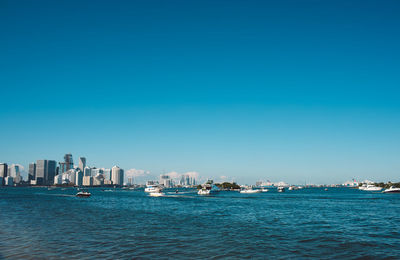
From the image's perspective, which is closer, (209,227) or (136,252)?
(136,252)

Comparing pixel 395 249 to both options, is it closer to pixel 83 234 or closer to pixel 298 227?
pixel 298 227

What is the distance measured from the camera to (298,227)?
38.4m

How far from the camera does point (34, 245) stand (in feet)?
85.9

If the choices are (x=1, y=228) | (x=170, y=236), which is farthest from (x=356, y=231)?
(x=1, y=228)

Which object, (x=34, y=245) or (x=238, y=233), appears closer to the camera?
(x=34, y=245)

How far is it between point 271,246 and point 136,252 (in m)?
12.0

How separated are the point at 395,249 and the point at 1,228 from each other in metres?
42.7

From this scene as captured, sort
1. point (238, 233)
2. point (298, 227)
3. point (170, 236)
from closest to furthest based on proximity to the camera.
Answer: point (170, 236) < point (238, 233) < point (298, 227)

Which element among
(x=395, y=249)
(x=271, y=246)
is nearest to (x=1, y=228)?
(x=271, y=246)

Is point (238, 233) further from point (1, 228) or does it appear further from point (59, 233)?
point (1, 228)

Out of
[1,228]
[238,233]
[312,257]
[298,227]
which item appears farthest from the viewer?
[298,227]

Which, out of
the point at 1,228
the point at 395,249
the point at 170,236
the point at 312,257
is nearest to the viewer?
the point at 312,257

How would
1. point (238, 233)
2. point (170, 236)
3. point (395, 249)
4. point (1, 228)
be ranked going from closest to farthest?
point (395, 249), point (170, 236), point (238, 233), point (1, 228)

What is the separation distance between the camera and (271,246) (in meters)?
26.8
